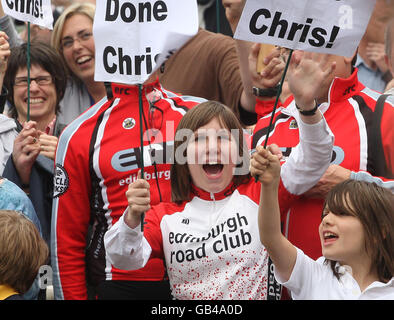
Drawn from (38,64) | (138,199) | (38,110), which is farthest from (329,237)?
(38,64)

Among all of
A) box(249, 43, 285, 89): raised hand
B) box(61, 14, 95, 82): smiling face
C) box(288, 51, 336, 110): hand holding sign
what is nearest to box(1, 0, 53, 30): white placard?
box(61, 14, 95, 82): smiling face

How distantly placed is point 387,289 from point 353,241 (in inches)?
8.2

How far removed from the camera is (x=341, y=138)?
3422 mm

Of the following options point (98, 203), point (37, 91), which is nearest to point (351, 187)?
point (98, 203)

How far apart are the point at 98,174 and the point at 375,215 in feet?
4.77

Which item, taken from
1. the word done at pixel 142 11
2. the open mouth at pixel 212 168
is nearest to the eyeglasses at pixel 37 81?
the word done at pixel 142 11

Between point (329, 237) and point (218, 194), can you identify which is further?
point (218, 194)

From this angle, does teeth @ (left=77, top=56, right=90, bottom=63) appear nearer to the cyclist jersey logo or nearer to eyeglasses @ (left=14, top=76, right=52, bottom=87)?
eyeglasses @ (left=14, top=76, right=52, bottom=87)

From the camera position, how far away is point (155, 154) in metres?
3.84

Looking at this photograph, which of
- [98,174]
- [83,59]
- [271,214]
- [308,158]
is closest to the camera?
[271,214]

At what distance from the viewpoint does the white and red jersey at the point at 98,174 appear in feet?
12.5

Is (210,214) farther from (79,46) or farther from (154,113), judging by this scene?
(79,46)

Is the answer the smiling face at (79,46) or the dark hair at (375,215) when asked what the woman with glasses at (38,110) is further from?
the dark hair at (375,215)
